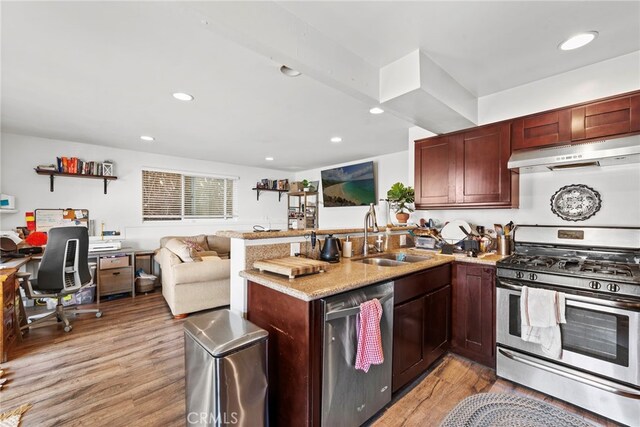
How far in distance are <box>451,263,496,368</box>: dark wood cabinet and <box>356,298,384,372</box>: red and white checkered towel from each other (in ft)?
3.92

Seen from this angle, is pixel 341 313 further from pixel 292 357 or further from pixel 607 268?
pixel 607 268

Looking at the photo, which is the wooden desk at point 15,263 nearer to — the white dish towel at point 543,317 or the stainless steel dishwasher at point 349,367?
the stainless steel dishwasher at point 349,367

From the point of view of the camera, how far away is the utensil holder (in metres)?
2.49

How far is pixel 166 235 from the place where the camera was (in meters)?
4.98

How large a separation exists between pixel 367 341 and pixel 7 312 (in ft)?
10.8

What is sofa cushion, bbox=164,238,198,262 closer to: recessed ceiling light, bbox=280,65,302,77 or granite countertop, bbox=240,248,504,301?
granite countertop, bbox=240,248,504,301

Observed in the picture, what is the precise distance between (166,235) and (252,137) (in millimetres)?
2685

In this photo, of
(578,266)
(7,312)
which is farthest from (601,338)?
(7,312)

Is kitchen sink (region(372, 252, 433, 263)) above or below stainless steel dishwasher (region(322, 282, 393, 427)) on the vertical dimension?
above

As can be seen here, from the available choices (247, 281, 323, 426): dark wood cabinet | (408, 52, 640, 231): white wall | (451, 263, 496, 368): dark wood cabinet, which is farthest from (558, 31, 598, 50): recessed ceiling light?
(247, 281, 323, 426): dark wood cabinet

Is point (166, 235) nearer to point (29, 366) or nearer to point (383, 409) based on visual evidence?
point (29, 366)

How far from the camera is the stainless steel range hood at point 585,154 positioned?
1765mm

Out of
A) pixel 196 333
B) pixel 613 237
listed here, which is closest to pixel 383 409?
pixel 196 333

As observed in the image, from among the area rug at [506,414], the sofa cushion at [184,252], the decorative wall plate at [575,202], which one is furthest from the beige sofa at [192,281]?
the decorative wall plate at [575,202]
